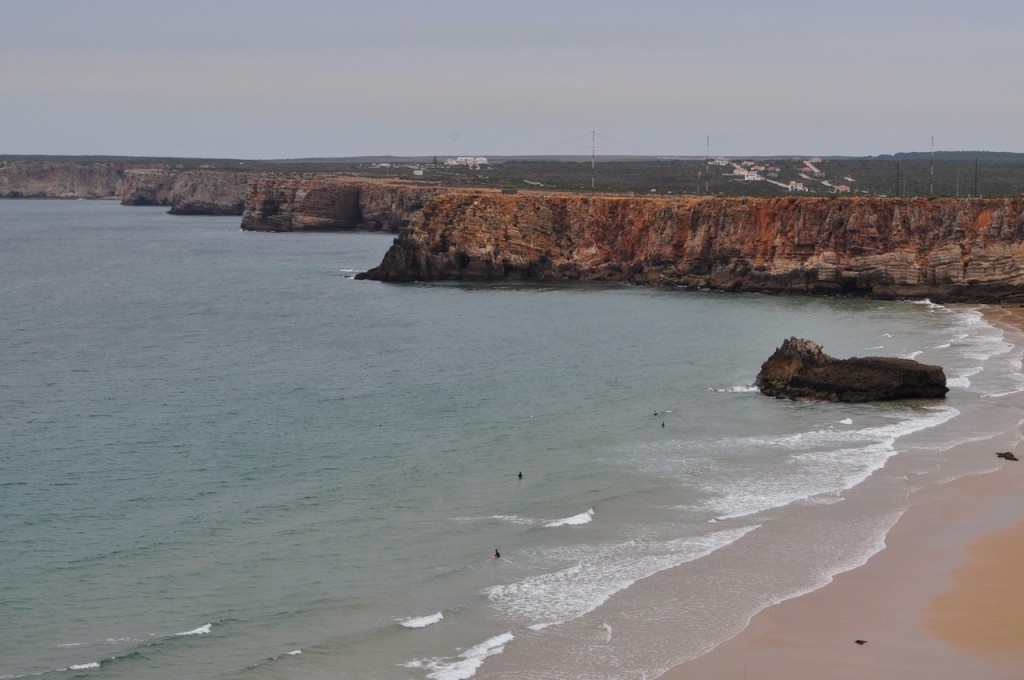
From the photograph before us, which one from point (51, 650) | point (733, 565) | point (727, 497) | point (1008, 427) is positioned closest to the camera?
point (51, 650)

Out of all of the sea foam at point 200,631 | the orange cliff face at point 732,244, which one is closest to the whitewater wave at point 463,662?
the sea foam at point 200,631

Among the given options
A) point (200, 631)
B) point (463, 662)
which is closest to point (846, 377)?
point (463, 662)

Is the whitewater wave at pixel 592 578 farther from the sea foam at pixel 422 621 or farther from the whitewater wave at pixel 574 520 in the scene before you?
the whitewater wave at pixel 574 520

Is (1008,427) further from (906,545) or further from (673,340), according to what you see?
(673,340)

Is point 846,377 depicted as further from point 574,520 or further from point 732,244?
point 732,244

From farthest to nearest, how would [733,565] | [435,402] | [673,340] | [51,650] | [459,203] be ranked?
[459,203]
[673,340]
[435,402]
[733,565]
[51,650]

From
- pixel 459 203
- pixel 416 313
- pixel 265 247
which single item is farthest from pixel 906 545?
pixel 265 247

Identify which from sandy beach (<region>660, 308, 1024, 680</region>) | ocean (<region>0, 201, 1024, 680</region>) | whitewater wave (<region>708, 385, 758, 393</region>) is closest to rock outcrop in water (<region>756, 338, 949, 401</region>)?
whitewater wave (<region>708, 385, 758, 393</region>)
